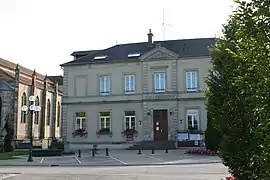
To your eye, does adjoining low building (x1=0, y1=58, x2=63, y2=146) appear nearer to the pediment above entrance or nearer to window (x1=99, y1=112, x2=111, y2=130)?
window (x1=99, y1=112, x2=111, y2=130)

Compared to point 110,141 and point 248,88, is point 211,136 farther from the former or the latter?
point 248,88

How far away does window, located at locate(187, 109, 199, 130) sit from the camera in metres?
37.2

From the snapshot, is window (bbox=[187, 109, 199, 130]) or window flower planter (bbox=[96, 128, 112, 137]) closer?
window (bbox=[187, 109, 199, 130])

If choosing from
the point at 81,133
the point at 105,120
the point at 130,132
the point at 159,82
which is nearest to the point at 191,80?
the point at 159,82

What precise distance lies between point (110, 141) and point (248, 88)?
34.5m

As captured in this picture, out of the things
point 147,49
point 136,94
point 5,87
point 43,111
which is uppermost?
point 147,49

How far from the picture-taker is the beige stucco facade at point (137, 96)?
3784 centimetres

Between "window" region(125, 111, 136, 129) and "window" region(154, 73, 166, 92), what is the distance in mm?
3656

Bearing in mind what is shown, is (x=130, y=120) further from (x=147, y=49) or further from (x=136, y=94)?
(x=147, y=49)

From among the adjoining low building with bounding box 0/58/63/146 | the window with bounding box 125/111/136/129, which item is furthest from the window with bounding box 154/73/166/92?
the adjoining low building with bounding box 0/58/63/146

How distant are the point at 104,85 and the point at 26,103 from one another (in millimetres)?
16765

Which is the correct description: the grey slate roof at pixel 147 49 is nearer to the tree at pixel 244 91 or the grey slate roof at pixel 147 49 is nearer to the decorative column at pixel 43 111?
the decorative column at pixel 43 111

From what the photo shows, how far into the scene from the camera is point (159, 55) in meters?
38.9

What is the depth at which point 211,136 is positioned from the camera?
26797 millimetres
